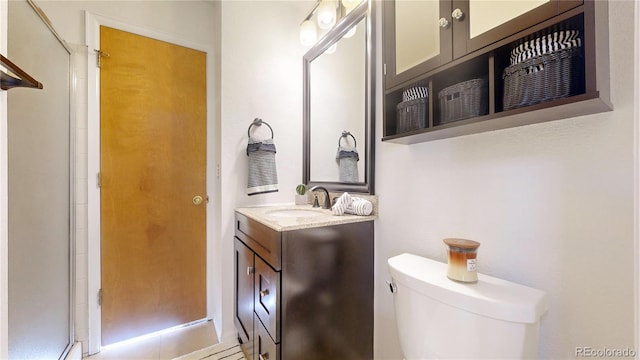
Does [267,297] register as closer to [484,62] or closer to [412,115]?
[412,115]

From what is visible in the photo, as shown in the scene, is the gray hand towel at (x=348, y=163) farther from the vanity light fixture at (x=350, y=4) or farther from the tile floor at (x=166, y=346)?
the tile floor at (x=166, y=346)

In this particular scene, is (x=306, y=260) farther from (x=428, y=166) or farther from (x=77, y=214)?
(x=77, y=214)

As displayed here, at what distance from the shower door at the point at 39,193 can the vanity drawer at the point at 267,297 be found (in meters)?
0.91

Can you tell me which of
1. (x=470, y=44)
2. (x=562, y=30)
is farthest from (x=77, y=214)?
(x=562, y=30)

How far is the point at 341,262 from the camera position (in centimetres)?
120

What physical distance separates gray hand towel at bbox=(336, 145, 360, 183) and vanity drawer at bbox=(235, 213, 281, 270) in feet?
1.96

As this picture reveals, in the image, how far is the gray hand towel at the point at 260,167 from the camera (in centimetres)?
165

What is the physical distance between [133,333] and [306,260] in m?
1.47

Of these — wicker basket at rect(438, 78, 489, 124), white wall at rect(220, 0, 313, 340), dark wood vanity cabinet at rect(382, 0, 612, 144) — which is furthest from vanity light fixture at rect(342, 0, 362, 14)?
wicker basket at rect(438, 78, 489, 124)

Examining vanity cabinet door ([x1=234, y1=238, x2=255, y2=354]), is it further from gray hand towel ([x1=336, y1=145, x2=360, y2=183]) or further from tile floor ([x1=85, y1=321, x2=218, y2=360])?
gray hand towel ([x1=336, y1=145, x2=360, y2=183])

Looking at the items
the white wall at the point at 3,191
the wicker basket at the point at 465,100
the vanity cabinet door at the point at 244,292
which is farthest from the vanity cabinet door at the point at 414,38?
the white wall at the point at 3,191

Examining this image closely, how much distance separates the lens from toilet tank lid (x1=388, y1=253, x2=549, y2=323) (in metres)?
0.64

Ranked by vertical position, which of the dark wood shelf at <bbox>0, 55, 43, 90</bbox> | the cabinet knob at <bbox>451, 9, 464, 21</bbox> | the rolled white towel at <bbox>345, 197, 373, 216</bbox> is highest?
the cabinet knob at <bbox>451, 9, 464, 21</bbox>

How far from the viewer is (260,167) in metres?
1.67
